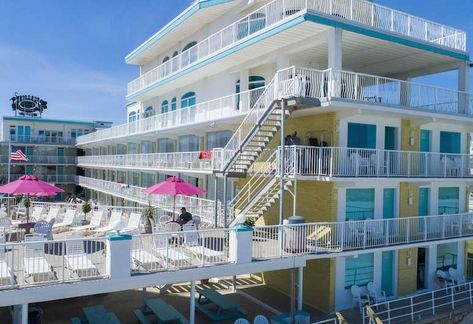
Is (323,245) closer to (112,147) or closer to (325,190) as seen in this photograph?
(325,190)

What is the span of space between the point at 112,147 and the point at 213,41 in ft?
88.6

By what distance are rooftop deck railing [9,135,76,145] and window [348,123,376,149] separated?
148ft

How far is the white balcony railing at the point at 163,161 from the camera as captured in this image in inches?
873

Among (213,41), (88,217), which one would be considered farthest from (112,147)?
(213,41)

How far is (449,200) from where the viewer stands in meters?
21.1

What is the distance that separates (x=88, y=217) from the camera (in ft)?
79.5

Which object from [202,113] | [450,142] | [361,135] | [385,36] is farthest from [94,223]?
[450,142]

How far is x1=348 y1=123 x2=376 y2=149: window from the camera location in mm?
17344

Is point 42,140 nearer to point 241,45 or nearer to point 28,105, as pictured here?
point 28,105

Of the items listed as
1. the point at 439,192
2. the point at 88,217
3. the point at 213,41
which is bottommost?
the point at 88,217

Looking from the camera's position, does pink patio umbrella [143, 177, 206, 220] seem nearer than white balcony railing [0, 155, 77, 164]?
Yes

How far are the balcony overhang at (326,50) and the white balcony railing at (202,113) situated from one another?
1788 millimetres

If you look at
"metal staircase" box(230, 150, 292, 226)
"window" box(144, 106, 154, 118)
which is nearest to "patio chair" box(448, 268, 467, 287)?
"metal staircase" box(230, 150, 292, 226)

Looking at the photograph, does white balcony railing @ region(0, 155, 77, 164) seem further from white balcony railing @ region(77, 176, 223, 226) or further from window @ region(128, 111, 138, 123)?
window @ region(128, 111, 138, 123)
